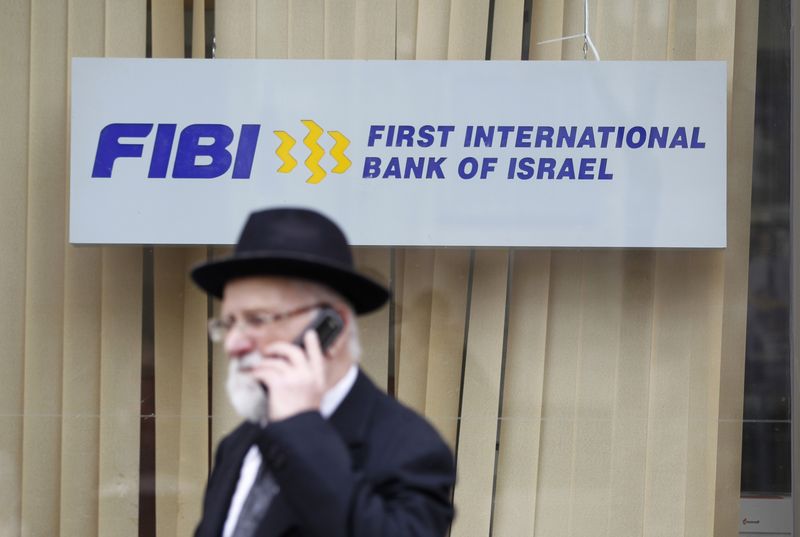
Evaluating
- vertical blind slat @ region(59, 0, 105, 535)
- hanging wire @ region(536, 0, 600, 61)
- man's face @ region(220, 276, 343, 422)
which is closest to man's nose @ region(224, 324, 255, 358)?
man's face @ region(220, 276, 343, 422)

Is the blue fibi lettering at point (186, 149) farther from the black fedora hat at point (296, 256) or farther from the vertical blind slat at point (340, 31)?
the black fedora hat at point (296, 256)

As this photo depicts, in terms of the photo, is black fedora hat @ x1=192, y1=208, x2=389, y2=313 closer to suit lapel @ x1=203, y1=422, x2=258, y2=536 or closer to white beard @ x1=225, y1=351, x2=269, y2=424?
white beard @ x1=225, y1=351, x2=269, y2=424

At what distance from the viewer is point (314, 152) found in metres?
4.57

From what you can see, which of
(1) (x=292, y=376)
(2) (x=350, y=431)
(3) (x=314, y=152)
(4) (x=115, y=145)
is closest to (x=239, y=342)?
(1) (x=292, y=376)

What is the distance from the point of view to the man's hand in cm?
209

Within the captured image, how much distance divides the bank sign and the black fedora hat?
2206 mm

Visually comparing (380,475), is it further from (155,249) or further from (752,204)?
(752,204)

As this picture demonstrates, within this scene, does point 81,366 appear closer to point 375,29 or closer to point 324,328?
point 375,29

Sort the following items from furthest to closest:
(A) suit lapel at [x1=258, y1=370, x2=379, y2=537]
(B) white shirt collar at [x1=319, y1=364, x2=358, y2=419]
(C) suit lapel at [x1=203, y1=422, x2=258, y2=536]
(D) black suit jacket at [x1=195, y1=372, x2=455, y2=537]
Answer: (C) suit lapel at [x1=203, y1=422, x2=258, y2=536], (B) white shirt collar at [x1=319, y1=364, x2=358, y2=419], (A) suit lapel at [x1=258, y1=370, x2=379, y2=537], (D) black suit jacket at [x1=195, y1=372, x2=455, y2=537]

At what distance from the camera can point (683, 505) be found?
483cm

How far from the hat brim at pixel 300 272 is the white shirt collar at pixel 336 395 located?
17 cm

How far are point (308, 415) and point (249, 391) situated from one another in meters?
0.21

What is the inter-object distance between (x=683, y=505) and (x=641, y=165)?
1.45 meters

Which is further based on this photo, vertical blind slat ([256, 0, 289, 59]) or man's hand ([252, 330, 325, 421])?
vertical blind slat ([256, 0, 289, 59])
